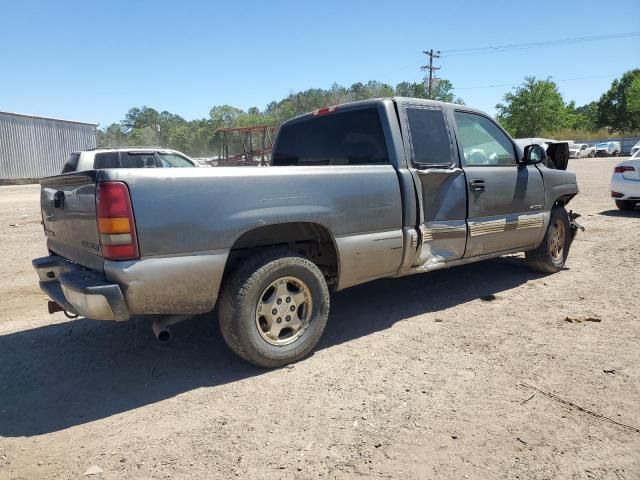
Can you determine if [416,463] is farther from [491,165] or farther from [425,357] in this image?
[491,165]

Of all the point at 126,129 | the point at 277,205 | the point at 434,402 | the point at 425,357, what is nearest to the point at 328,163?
the point at 277,205

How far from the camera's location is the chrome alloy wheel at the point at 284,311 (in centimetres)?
336

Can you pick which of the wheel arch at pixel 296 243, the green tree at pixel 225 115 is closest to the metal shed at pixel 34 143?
the wheel arch at pixel 296 243

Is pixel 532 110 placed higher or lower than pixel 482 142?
higher

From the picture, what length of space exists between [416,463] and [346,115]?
3.12m

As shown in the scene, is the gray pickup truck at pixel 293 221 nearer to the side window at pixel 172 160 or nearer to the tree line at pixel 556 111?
the side window at pixel 172 160

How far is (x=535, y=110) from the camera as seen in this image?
68.4m

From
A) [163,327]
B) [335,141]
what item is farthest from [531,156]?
[163,327]

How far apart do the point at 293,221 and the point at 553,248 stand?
156 inches

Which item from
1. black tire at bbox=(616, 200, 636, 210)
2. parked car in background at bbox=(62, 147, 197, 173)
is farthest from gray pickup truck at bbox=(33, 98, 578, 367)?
black tire at bbox=(616, 200, 636, 210)

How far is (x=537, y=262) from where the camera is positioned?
572 cm

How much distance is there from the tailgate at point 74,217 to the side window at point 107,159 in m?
7.91

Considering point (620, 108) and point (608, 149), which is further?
point (620, 108)

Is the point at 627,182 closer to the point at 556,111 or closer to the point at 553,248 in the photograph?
the point at 553,248
